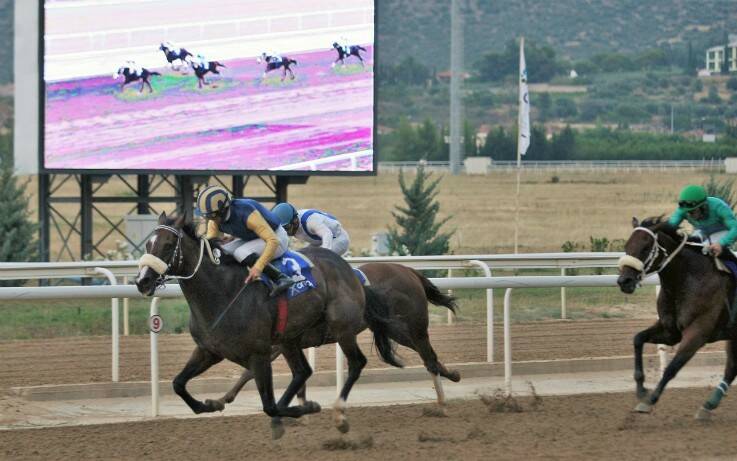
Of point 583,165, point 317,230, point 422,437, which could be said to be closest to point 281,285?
point 422,437

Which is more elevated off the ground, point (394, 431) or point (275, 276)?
point (275, 276)

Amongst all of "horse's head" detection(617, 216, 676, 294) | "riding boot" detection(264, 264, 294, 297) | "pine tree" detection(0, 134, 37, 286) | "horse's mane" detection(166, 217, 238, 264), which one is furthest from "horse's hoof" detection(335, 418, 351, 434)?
"pine tree" detection(0, 134, 37, 286)

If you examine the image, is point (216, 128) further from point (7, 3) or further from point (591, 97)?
point (7, 3)

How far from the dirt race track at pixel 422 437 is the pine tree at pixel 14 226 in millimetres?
11259

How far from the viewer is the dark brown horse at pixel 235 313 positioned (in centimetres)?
671

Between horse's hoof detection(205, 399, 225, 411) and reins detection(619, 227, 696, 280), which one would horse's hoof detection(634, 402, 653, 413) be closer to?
reins detection(619, 227, 696, 280)

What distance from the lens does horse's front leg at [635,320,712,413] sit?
7695 mm

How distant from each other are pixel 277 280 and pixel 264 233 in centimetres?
28

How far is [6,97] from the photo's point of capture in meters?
66.6

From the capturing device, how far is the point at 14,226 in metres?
18.9

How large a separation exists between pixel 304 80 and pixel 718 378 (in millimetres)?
8273

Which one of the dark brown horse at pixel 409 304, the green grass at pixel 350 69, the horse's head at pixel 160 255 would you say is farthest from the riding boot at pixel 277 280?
the green grass at pixel 350 69

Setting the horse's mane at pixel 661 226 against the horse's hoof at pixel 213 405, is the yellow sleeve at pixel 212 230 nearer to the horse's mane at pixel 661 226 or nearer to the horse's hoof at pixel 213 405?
the horse's hoof at pixel 213 405

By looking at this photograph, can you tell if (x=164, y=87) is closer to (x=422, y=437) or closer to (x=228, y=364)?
(x=228, y=364)
